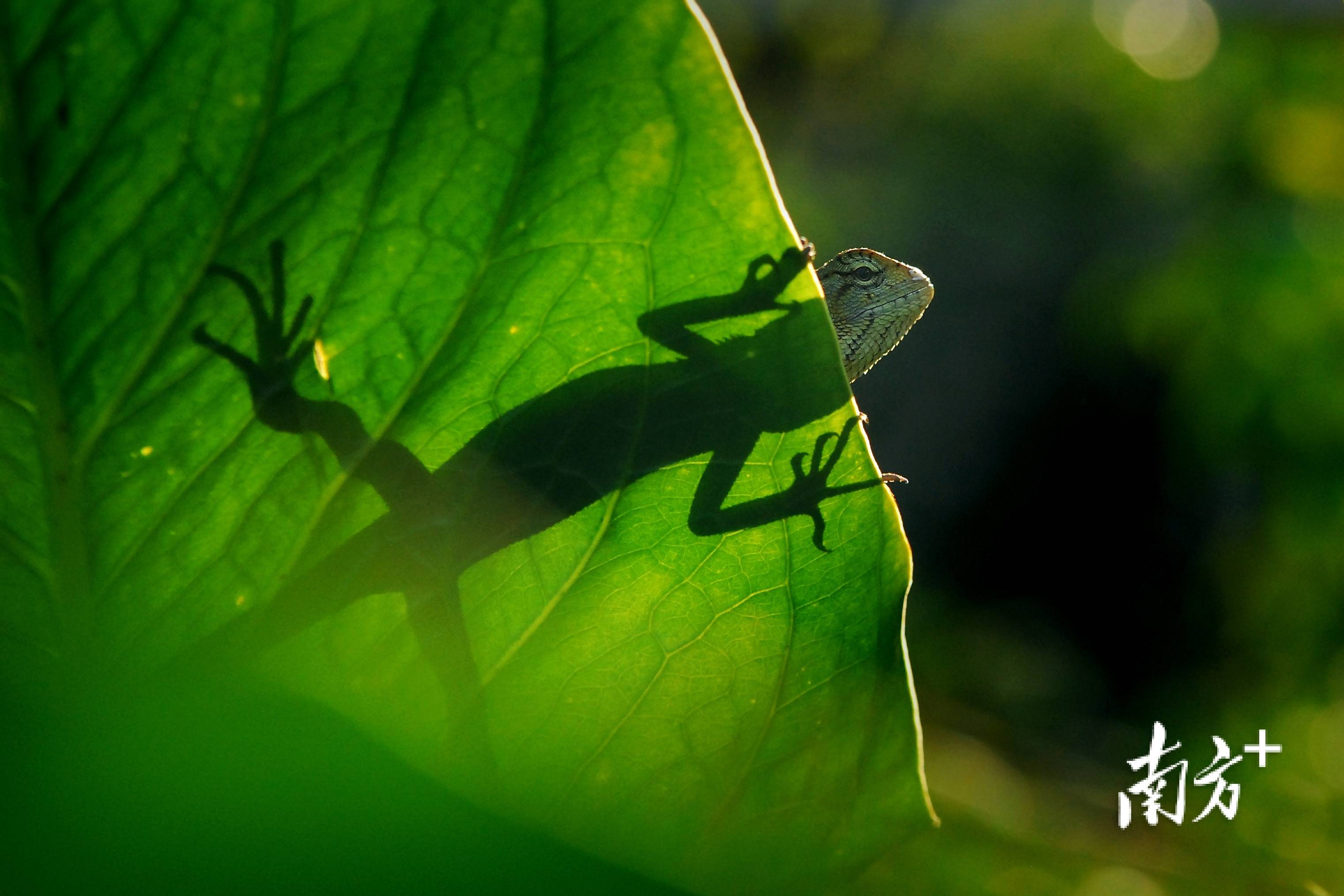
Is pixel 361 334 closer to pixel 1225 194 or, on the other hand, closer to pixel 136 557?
pixel 136 557

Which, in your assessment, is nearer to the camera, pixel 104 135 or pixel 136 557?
pixel 104 135

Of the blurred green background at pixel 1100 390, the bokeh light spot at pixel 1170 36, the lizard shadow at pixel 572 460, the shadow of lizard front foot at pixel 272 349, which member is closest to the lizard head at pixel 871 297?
the blurred green background at pixel 1100 390

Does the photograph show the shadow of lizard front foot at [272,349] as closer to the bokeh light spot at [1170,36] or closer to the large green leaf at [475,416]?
the large green leaf at [475,416]

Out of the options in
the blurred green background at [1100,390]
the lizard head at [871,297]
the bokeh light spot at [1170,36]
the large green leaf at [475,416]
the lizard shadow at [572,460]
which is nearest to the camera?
the large green leaf at [475,416]

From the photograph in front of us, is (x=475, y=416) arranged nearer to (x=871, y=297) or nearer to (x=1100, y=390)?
(x=871, y=297)

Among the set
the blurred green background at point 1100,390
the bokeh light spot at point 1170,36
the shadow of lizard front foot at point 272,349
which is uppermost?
the bokeh light spot at point 1170,36

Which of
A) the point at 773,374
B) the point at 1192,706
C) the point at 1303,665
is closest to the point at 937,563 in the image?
the point at 1192,706

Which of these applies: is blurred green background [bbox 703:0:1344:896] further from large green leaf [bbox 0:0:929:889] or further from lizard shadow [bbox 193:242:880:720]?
lizard shadow [bbox 193:242:880:720]
